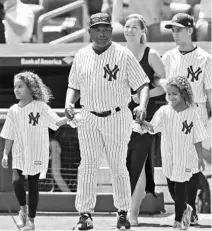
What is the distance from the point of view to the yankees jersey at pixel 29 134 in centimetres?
743

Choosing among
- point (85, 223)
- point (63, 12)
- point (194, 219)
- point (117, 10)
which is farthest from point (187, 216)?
point (63, 12)

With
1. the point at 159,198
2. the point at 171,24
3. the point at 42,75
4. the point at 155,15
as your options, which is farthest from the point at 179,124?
the point at 42,75

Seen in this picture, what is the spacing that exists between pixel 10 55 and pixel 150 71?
133 inches

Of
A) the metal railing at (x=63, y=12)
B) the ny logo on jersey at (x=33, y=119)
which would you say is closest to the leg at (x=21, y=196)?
the ny logo on jersey at (x=33, y=119)

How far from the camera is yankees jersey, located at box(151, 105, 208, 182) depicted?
735cm

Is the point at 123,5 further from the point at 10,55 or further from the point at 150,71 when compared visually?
the point at 150,71

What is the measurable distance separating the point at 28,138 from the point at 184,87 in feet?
4.54

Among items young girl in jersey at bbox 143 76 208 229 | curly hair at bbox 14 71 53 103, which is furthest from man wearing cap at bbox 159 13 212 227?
curly hair at bbox 14 71 53 103

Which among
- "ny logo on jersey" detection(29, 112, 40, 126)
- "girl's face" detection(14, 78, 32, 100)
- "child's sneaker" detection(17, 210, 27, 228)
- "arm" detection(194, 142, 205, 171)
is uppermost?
"girl's face" detection(14, 78, 32, 100)

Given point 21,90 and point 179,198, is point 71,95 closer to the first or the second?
point 21,90

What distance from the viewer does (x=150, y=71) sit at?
25.6ft

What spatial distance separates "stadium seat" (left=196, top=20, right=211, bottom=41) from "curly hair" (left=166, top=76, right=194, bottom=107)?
313 centimetres

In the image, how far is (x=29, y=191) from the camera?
24.3 feet

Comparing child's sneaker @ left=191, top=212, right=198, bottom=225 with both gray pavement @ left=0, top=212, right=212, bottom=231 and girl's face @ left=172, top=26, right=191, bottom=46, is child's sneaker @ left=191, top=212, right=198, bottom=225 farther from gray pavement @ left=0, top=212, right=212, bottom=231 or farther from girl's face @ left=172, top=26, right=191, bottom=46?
girl's face @ left=172, top=26, right=191, bottom=46
